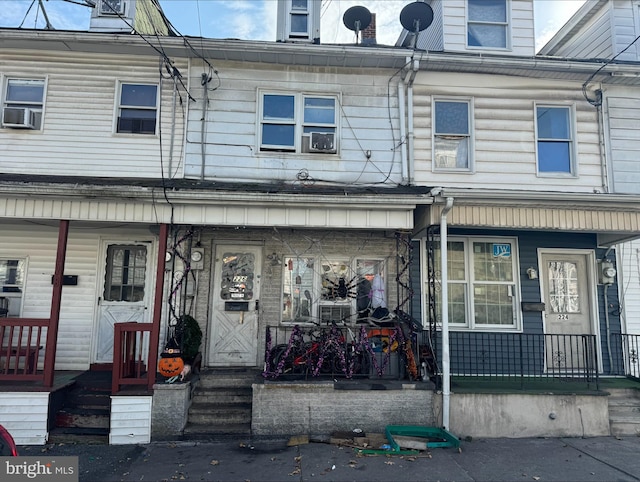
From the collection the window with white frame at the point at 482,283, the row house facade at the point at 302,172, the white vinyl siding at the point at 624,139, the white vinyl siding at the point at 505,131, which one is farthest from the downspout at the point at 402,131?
the white vinyl siding at the point at 624,139

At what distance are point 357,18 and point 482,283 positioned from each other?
585 cm

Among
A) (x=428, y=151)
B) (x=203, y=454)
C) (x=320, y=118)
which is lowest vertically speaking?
(x=203, y=454)

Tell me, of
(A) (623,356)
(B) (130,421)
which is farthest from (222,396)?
(A) (623,356)

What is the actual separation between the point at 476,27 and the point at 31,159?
8.82 meters

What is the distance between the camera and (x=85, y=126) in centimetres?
721

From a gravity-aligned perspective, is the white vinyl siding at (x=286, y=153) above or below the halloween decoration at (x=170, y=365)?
above

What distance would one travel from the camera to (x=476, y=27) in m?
8.15

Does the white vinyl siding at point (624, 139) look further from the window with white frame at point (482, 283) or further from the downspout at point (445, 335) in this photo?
the downspout at point (445, 335)

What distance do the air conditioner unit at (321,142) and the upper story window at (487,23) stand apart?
3560mm

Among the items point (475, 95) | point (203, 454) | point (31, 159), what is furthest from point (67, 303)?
point (475, 95)

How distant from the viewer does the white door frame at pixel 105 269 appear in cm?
737

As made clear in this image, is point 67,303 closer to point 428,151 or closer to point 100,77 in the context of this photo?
point 100,77

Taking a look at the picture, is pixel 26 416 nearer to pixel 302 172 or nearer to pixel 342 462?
pixel 342 462

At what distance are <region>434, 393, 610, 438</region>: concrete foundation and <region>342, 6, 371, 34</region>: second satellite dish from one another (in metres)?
7.11
